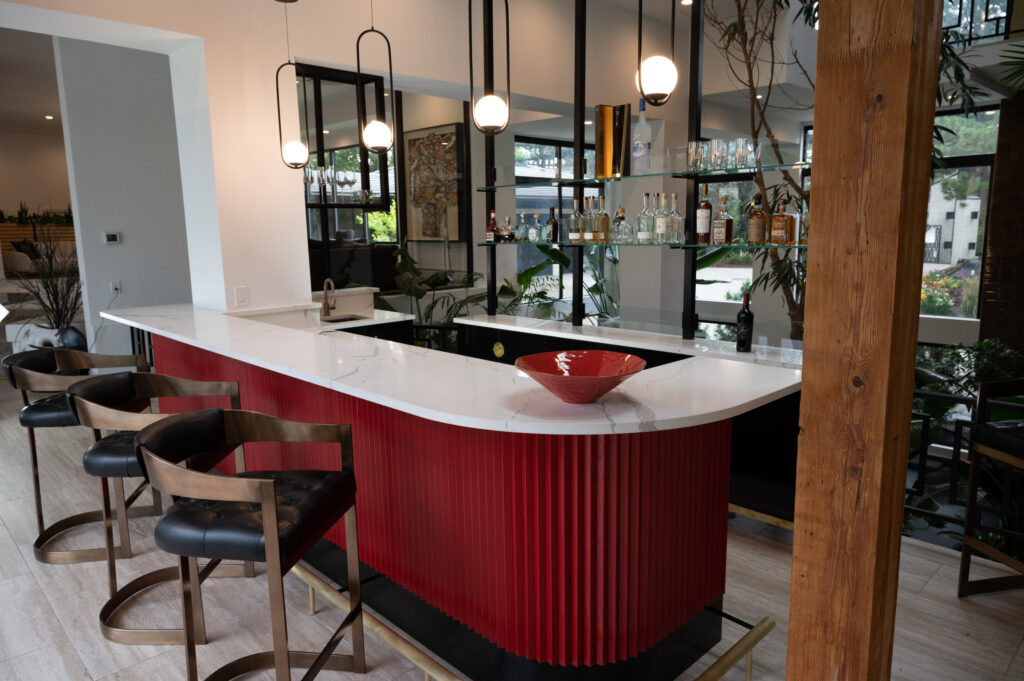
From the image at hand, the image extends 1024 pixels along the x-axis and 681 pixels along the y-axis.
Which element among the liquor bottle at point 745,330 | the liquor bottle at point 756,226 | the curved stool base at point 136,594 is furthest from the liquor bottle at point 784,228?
the curved stool base at point 136,594

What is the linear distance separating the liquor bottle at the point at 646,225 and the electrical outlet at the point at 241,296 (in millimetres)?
2600

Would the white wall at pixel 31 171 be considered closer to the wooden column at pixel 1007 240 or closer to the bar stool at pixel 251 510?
the bar stool at pixel 251 510

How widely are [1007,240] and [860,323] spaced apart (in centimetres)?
698

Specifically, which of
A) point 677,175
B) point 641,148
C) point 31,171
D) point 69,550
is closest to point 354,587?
point 69,550

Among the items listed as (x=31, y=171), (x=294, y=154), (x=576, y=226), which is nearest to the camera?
(x=576, y=226)

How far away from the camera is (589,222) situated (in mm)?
3691

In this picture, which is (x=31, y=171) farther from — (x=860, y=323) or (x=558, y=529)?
(x=860, y=323)

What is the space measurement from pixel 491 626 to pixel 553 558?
0.38 metres

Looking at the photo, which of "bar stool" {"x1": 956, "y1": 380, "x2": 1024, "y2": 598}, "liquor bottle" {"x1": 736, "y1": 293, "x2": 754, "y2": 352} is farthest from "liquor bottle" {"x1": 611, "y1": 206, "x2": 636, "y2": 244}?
"bar stool" {"x1": 956, "y1": 380, "x2": 1024, "y2": 598}

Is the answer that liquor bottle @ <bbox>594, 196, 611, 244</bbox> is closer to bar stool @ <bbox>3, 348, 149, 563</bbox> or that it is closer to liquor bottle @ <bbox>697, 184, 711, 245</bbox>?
liquor bottle @ <bbox>697, 184, 711, 245</bbox>

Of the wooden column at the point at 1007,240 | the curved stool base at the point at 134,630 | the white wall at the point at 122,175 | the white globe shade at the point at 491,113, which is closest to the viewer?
the curved stool base at the point at 134,630

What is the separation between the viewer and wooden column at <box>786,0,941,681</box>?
1.23 m

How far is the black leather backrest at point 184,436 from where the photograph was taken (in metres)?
2.02

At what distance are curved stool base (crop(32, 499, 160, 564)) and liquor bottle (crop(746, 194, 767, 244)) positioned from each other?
3274 millimetres
